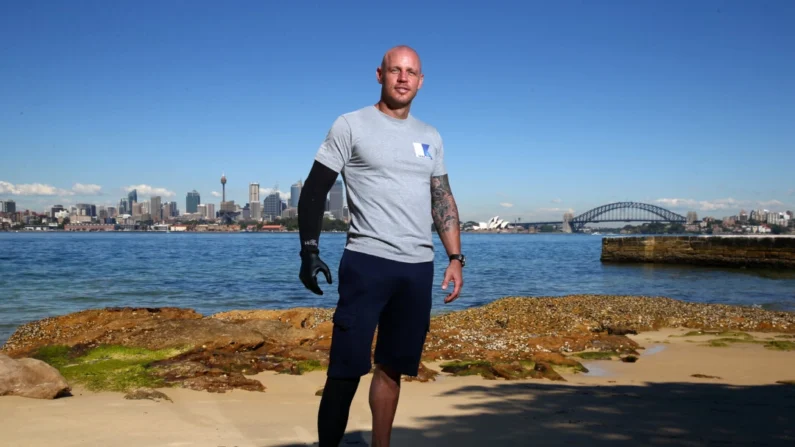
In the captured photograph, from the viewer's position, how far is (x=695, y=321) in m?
11.0

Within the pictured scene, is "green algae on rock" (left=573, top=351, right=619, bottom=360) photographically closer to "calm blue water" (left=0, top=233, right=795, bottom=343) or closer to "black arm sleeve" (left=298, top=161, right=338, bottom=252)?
"black arm sleeve" (left=298, top=161, right=338, bottom=252)

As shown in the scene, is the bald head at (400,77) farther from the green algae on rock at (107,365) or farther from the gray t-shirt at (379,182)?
the green algae on rock at (107,365)

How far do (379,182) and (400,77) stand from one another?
52 centimetres

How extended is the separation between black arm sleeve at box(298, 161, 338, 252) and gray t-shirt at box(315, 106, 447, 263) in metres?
0.05

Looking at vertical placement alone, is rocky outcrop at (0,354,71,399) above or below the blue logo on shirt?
below

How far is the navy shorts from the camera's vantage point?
8.95ft

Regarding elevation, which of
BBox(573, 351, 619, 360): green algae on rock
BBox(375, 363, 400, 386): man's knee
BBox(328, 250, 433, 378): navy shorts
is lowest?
BBox(573, 351, 619, 360): green algae on rock

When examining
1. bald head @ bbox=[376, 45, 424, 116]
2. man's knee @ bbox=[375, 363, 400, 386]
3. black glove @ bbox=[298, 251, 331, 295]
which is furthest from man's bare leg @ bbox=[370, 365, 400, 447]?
bald head @ bbox=[376, 45, 424, 116]

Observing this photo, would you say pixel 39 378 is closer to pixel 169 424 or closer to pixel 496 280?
pixel 169 424

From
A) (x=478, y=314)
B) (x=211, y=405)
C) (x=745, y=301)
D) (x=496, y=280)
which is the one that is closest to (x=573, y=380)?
(x=211, y=405)

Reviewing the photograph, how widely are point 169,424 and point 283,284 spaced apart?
19137 mm

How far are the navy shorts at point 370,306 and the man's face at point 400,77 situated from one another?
75 centimetres

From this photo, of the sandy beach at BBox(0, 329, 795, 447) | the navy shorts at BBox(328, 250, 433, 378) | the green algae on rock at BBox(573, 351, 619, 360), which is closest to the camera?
the navy shorts at BBox(328, 250, 433, 378)

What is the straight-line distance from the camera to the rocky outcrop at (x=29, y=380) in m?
4.52
